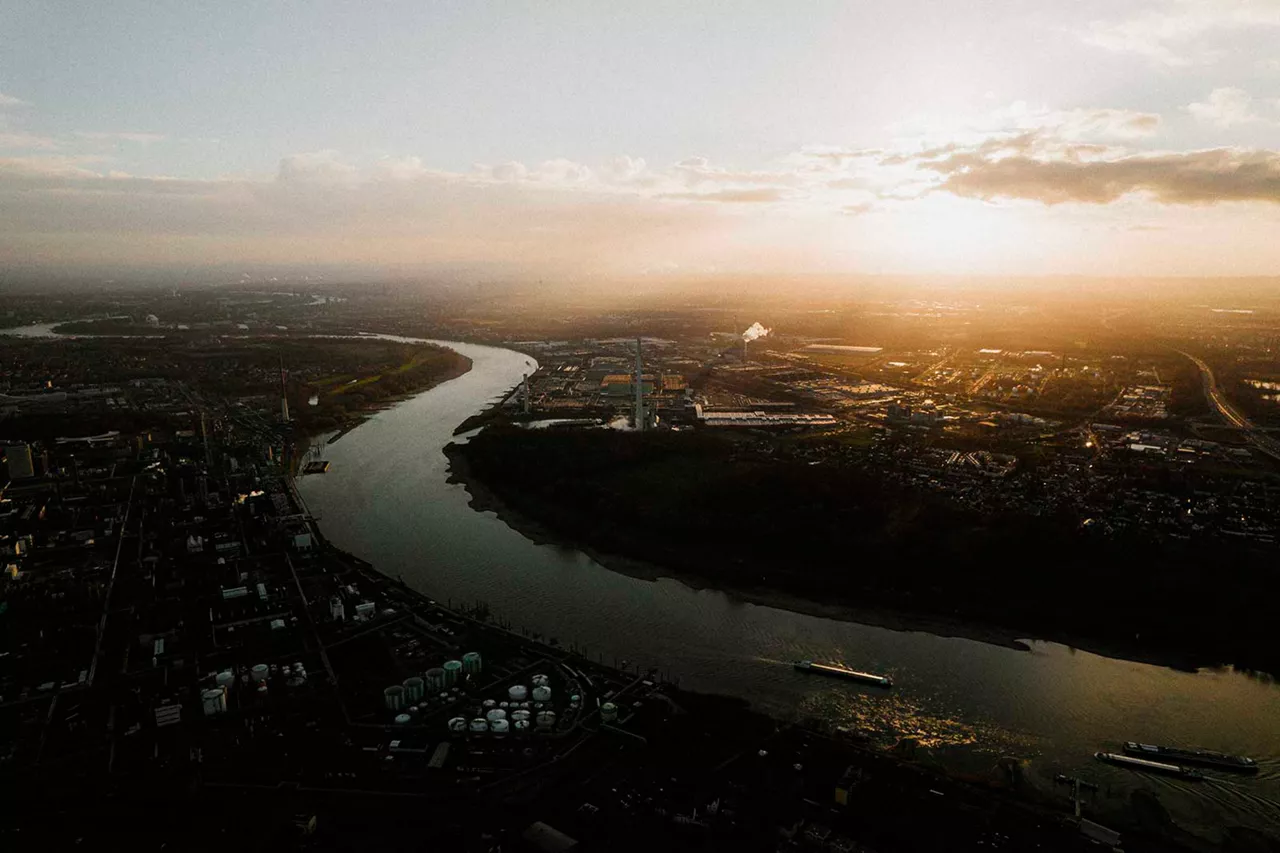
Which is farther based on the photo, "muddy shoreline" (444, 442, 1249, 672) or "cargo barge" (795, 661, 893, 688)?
"muddy shoreline" (444, 442, 1249, 672)

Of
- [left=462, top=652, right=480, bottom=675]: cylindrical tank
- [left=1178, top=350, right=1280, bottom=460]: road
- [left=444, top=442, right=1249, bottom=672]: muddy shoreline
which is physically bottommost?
[left=444, top=442, right=1249, bottom=672]: muddy shoreline

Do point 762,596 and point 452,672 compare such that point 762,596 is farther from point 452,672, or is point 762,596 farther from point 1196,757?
point 1196,757

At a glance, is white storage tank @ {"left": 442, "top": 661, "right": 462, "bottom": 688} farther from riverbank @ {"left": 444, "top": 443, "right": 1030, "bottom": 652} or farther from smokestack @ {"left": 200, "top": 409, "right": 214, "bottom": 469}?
smokestack @ {"left": 200, "top": 409, "right": 214, "bottom": 469}

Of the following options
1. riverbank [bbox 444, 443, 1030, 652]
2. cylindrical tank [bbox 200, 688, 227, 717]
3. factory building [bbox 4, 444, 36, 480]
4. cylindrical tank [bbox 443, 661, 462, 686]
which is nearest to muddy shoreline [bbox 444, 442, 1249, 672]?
riverbank [bbox 444, 443, 1030, 652]

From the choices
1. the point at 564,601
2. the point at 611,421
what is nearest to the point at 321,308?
the point at 611,421

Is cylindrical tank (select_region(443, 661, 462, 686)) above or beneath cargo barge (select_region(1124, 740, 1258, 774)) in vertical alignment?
above

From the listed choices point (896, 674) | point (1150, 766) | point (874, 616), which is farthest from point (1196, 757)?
point (874, 616)

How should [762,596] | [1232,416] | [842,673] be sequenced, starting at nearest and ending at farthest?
[842,673], [762,596], [1232,416]
